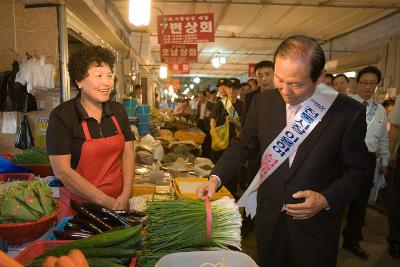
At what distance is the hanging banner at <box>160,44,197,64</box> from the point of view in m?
11.8

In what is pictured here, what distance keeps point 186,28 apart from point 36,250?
6953 mm

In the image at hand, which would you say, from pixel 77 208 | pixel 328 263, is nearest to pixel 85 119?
pixel 77 208

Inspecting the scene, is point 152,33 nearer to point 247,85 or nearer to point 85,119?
point 247,85

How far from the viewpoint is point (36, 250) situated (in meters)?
1.52

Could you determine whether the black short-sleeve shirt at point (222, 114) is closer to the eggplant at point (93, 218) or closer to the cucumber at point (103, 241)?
the eggplant at point (93, 218)

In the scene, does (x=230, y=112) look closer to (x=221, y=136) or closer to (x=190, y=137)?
(x=221, y=136)

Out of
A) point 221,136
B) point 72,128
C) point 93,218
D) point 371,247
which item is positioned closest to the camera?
point 93,218

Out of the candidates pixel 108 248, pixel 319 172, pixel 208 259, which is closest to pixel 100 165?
pixel 108 248

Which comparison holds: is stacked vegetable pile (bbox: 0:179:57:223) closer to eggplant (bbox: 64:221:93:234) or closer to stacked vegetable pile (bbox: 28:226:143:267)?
eggplant (bbox: 64:221:93:234)

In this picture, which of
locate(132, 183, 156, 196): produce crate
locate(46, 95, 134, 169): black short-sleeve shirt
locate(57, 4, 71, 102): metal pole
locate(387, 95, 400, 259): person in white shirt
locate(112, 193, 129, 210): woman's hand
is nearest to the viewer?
locate(46, 95, 134, 169): black short-sleeve shirt

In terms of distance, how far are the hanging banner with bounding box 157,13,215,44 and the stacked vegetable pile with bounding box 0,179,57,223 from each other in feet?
20.5

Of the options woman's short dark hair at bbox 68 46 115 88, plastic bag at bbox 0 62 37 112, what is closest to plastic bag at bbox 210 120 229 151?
plastic bag at bbox 0 62 37 112

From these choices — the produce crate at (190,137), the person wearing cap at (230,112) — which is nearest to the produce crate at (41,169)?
the person wearing cap at (230,112)

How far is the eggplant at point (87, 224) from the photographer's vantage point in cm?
175
